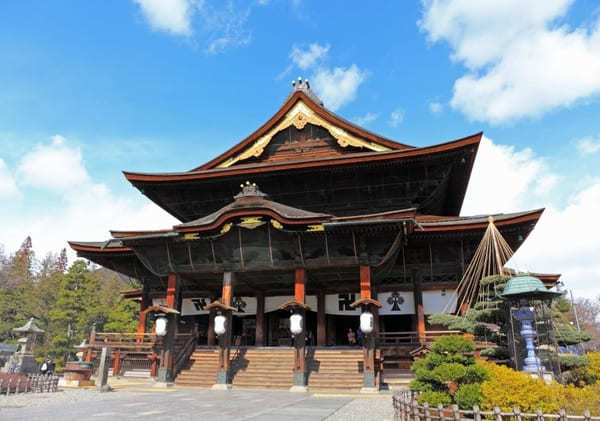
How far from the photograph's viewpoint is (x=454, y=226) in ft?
61.3

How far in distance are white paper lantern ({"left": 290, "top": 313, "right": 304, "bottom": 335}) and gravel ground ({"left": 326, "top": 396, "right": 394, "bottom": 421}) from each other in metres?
4.11

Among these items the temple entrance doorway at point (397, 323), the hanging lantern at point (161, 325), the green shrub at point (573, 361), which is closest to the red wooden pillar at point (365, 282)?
the temple entrance doorway at point (397, 323)

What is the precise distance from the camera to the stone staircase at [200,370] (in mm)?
17672

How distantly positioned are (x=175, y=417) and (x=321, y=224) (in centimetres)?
988

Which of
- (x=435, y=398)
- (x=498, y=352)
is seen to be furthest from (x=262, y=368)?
(x=435, y=398)

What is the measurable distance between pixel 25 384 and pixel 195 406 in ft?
25.7

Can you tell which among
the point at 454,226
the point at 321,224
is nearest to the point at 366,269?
the point at 321,224

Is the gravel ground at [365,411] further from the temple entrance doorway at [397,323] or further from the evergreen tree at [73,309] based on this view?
the evergreen tree at [73,309]

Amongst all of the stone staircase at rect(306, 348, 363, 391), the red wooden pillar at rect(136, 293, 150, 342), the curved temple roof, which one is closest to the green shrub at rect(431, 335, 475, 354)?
the stone staircase at rect(306, 348, 363, 391)

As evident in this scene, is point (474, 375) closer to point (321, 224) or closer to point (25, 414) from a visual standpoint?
point (321, 224)

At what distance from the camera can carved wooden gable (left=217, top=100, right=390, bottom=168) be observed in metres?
24.2

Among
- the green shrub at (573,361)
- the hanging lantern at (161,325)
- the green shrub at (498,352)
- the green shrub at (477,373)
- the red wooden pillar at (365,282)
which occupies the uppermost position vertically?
the red wooden pillar at (365,282)

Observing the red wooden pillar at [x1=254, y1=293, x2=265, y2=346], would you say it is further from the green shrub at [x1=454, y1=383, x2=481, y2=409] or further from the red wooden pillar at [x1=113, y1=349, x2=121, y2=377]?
the green shrub at [x1=454, y1=383, x2=481, y2=409]

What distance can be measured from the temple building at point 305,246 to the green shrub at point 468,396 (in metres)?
6.90
